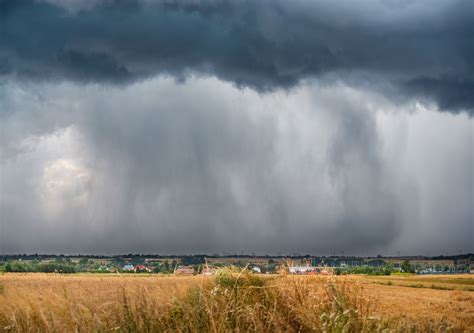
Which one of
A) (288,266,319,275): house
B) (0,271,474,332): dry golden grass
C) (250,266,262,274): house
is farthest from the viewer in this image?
(250,266,262,274): house

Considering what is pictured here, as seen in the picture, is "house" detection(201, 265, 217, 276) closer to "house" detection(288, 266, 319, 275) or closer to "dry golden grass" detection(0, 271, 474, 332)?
"dry golden grass" detection(0, 271, 474, 332)

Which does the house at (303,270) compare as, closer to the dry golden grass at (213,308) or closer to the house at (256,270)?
the dry golden grass at (213,308)

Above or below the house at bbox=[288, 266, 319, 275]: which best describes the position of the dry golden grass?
below

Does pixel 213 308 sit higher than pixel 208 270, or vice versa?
pixel 208 270

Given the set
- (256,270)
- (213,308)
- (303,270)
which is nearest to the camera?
(213,308)

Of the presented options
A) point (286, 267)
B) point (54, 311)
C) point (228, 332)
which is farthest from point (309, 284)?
point (54, 311)

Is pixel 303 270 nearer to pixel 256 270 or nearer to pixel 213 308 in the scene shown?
pixel 256 270

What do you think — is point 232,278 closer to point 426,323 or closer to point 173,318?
point 173,318

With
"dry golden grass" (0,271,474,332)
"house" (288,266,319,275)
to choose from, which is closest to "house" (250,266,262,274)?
"dry golden grass" (0,271,474,332)

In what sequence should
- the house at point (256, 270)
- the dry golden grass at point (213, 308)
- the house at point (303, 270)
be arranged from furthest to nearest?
the house at point (256, 270) < the house at point (303, 270) < the dry golden grass at point (213, 308)

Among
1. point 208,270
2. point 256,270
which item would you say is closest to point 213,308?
point 208,270

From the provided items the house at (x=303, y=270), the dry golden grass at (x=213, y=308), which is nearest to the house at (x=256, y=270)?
the dry golden grass at (x=213, y=308)

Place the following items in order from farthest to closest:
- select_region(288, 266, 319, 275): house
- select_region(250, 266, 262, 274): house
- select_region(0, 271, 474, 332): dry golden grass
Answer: select_region(250, 266, 262, 274): house < select_region(288, 266, 319, 275): house < select_region(0, 271, 474, 332): dry golden grass

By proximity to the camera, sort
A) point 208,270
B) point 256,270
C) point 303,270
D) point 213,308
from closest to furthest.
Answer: point 213,308 → point 303,270 → point 256,270 → point 208,270
